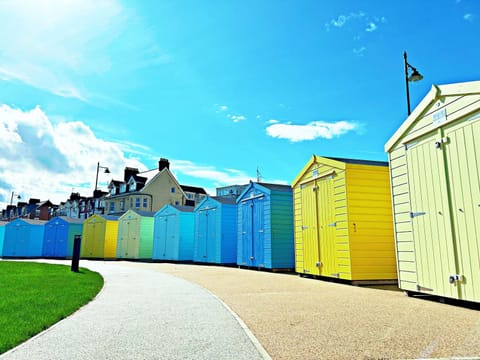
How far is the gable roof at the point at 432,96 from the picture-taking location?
243 inches

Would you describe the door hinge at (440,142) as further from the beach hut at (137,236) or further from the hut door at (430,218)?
the beach hut at (137,236)

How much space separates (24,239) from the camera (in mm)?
28984

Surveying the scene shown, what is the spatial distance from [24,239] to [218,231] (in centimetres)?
1831

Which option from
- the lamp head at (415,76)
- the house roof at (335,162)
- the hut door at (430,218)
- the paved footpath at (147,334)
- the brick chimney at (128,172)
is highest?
the brick chimney at (128,172)

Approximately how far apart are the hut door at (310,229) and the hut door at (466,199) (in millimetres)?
5160

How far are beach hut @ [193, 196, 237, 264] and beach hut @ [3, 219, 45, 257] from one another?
1562 centimetres

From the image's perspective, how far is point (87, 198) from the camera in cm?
5794

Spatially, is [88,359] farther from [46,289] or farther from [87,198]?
[87,198]

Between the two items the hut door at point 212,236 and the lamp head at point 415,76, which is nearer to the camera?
the lamp head at point 415,76

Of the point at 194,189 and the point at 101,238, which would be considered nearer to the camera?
the point at 101,238

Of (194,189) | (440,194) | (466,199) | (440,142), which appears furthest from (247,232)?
(194,189)

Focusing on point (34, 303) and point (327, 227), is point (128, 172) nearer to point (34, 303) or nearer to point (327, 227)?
point (327, 227)

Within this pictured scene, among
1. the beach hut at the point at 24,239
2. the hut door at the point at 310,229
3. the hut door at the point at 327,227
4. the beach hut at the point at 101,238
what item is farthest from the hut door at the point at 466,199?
the beach hut at the point at 24,239

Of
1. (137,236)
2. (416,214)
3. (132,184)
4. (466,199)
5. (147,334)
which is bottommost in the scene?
(147,334)
